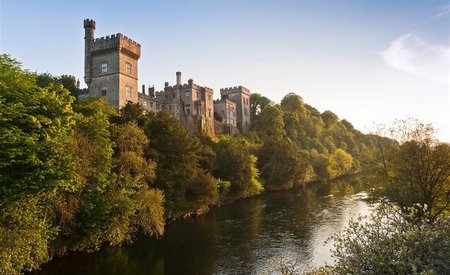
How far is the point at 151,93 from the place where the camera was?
82.4m

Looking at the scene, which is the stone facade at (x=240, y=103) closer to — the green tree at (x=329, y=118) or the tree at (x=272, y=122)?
the tree at (x=272, y=122)

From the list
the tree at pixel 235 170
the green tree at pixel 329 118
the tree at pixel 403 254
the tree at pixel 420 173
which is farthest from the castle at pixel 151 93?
the green tree at pixel 329 118

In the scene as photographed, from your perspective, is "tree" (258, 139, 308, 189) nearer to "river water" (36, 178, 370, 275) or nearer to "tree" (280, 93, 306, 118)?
"river water" (36, 178, 370, 275)

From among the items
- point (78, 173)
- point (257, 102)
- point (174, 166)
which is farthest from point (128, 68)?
point (257, 102)

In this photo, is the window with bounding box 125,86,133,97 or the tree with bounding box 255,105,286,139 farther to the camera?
the tree with bounding box 255,105,286,139

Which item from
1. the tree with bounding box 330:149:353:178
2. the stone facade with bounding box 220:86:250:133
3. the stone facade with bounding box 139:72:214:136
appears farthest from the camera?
the stone facade with bounding box 220:86:250:133

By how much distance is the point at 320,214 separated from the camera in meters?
43.4

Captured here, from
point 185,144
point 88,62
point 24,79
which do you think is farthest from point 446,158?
point 88,62

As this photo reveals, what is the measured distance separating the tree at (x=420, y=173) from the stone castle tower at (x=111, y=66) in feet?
113

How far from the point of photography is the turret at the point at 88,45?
51.1 metres

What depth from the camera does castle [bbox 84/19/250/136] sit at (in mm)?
49312

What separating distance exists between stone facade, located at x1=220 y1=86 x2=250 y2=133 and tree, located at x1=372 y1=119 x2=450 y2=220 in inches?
2810

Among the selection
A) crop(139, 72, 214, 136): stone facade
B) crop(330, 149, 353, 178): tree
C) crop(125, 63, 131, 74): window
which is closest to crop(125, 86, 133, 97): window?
crop(125, 63, 131, 74): window

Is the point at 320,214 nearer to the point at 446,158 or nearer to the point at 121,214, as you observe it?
the point at 446,158
